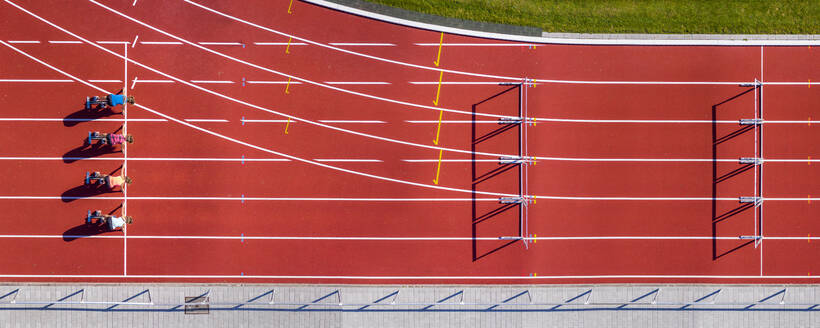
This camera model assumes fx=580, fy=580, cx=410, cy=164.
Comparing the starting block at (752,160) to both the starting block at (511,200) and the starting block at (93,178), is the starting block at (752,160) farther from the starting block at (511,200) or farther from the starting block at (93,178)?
the starting block at (93,178)

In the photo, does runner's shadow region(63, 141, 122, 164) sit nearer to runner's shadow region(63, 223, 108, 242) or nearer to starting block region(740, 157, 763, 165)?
runner's shadow region(63, 223, 108, 242)

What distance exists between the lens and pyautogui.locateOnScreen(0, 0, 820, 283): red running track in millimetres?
12727

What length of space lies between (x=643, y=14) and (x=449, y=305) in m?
7.73

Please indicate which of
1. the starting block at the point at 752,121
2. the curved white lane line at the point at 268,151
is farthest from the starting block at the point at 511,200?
the starting block at the point at 752,121

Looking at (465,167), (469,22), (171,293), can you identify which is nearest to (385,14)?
(469,22)

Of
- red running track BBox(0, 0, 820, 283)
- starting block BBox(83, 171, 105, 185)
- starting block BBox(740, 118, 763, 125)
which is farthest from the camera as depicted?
red running track BBox(0, 0, 820, 283)

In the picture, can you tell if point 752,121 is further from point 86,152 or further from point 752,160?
point 86,152

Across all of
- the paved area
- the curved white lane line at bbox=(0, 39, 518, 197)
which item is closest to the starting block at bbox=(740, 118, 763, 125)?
the paved area

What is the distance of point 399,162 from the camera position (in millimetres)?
12820

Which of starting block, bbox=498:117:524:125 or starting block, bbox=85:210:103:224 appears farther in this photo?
starting block, bbox=498:117:524:125

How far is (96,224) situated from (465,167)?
26.9 feet

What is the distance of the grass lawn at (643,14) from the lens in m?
12.8

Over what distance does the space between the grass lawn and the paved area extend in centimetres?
572

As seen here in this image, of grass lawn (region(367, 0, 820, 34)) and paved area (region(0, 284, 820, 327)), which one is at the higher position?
grass lawn (region(367, 0, 820, 34))
